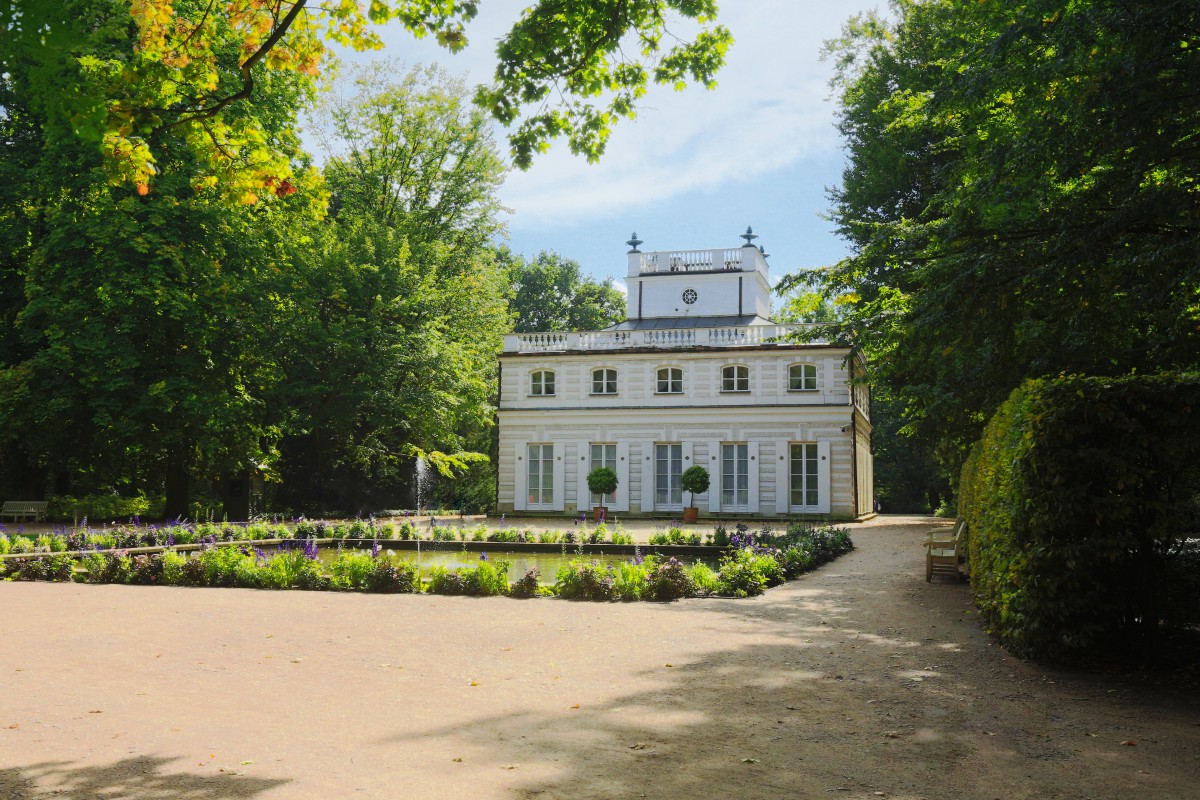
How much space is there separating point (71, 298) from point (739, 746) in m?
23.9

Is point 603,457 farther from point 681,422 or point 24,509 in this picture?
point 24,509

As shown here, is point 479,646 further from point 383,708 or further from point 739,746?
point 739,746

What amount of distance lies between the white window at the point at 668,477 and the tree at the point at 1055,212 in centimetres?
1848

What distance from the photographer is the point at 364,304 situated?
29.5 metres

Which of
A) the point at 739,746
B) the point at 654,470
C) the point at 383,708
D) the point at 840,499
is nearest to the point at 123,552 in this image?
the point at 383,708

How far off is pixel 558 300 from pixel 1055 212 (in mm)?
44213

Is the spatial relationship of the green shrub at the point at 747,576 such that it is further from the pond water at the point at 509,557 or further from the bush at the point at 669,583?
the pond water at the point at 509,557

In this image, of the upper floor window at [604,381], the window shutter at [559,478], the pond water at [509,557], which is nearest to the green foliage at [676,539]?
the pond water at [509,557]

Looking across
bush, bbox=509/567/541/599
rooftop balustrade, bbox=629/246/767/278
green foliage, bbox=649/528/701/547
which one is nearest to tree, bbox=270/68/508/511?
rooftop balustrade, bbox=629/246/767/278

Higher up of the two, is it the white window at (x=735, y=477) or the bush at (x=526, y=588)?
the white window at (x=735, y=477)

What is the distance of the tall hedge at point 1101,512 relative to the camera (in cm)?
656

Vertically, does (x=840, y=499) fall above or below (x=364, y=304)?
below

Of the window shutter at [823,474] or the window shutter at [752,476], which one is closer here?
the window shutter at [823,474]

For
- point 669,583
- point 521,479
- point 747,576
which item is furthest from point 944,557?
point 521,479
